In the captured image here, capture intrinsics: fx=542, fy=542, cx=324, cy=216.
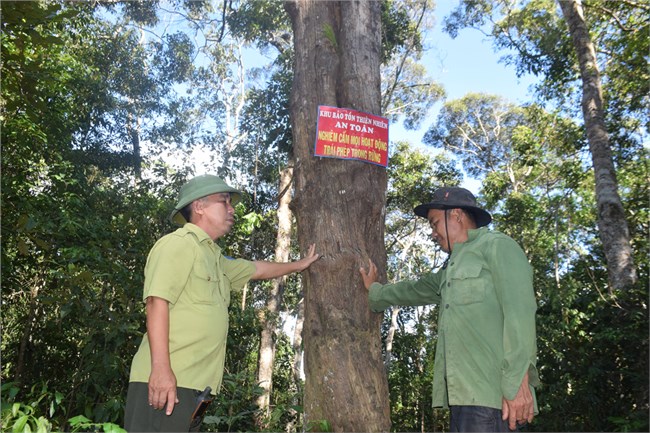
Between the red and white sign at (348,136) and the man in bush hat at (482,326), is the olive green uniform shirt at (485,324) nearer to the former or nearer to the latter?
the man in bush hat at (482,326)

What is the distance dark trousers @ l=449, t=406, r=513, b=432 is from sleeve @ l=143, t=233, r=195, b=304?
146 cm

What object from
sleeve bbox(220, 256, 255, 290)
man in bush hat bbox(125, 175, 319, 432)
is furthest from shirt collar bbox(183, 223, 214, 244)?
sleeve bbox(220, 256, 255, 290)

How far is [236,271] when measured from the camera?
10.5 feet

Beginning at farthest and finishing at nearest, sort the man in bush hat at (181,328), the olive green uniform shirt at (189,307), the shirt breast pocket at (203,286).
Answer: the shirt breast pocket at (203,286)
the olive green uniform shirt at (189,307)
the man in bush hat at (181,328)

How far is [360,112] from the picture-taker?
11.1ft

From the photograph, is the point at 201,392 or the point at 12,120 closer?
the point at 201,392

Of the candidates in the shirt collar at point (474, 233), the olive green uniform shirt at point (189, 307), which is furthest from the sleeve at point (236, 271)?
the shirt collar at point (474, 233)

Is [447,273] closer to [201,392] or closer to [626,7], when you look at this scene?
[201,392]

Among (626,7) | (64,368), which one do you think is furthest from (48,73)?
(626,7)

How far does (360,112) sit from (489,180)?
639 inches

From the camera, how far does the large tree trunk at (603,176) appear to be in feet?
25.5

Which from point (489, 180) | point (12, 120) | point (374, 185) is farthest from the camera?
point (489, 180)

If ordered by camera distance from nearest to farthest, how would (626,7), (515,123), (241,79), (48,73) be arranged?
(48,73) < (626,7) < (241,79) < (515,123)

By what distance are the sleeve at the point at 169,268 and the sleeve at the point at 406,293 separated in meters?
1.06
